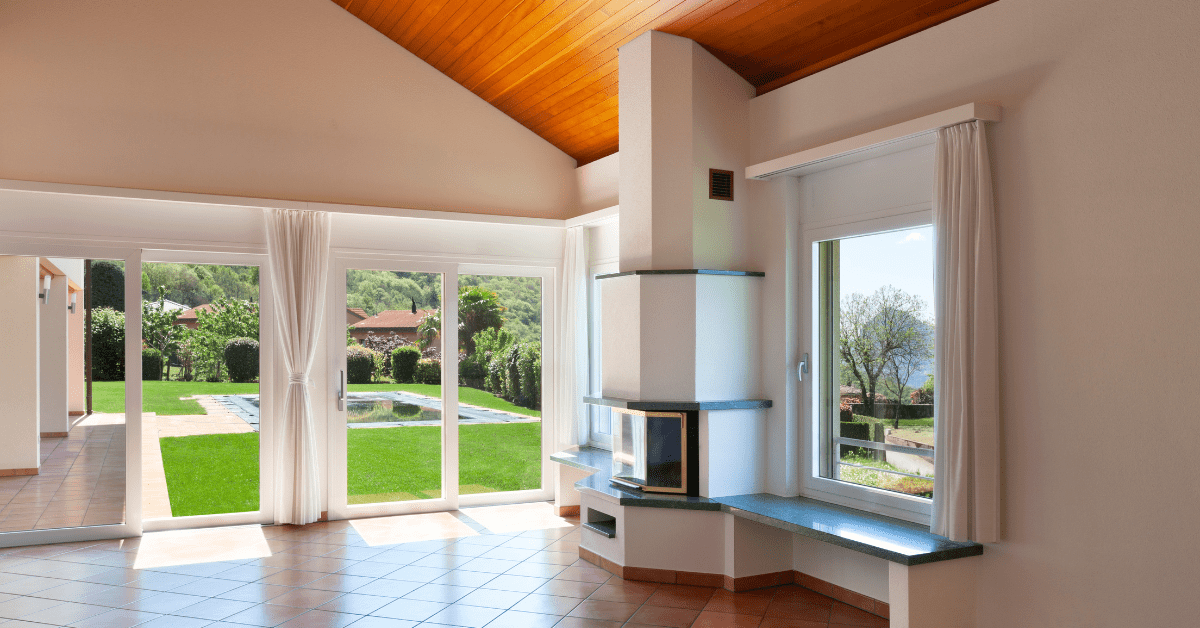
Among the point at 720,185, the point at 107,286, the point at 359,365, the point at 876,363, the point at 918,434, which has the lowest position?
the point at 918,434

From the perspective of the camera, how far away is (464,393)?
696cm

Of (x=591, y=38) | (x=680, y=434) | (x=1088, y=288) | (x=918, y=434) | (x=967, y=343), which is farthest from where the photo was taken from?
(x=591, y=38)

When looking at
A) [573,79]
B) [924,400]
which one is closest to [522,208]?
[573,79]

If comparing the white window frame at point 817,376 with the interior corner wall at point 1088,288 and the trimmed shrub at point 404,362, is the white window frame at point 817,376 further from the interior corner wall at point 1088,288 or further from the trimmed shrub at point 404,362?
the trimmed shrub at point 404,362

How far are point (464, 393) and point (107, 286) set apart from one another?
9.12 ft

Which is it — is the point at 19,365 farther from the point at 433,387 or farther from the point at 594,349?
the point at 594,349

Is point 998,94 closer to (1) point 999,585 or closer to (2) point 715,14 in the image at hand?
(2) point 715,14

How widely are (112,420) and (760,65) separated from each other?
5132 millimetres

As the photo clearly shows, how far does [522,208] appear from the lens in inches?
280

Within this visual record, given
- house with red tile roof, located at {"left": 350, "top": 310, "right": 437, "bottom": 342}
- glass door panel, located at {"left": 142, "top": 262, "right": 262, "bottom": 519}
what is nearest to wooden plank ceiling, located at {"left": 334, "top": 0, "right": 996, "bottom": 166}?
house with red tile roof, located at {"left": 350, "top": 310, "right": 437, "bottom": 342}

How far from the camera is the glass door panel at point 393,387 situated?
6.59 metres

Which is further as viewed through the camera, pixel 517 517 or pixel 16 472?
pixel 517 517

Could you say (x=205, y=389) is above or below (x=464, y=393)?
above

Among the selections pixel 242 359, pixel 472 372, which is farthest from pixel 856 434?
pixel 242 359
